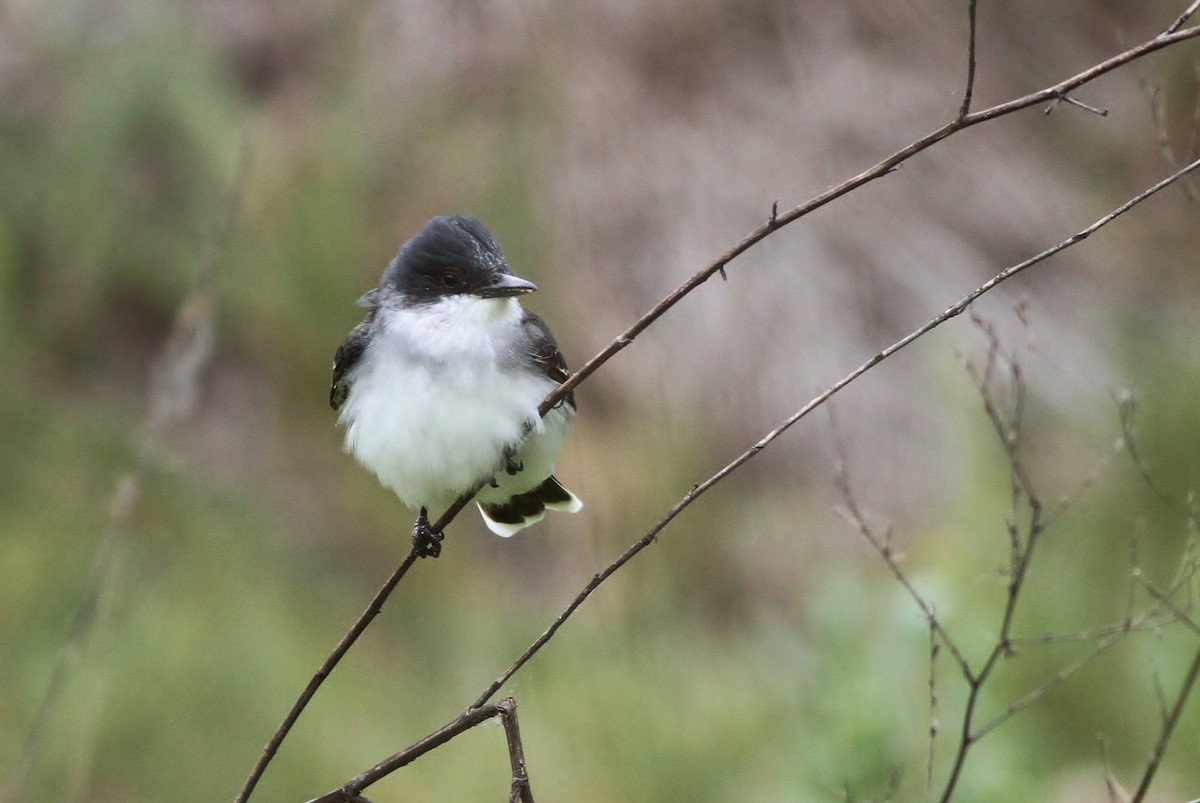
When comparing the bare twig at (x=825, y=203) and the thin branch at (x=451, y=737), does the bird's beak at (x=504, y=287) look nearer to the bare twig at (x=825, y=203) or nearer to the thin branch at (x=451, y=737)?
the bare twig at (x=825, y=203)

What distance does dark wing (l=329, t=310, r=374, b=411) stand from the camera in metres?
3.00

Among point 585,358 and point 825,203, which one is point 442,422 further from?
point 585,358

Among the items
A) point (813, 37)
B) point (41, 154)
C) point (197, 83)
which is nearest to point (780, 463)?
point (813, 37)

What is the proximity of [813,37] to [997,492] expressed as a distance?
342 cm

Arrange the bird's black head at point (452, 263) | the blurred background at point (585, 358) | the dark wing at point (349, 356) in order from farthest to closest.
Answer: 1. the blurred background at point (585, 358)
2. the dark wing at point (349, 356)
3. the bird's black head at point (452, 263)

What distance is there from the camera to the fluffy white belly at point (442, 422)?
2.78 m

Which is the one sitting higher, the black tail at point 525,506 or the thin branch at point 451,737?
the black tail at point 525,506

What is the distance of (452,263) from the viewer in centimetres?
290

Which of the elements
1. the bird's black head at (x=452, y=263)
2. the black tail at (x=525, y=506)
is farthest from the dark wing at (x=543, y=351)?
the black tail at (x=525, y=506)

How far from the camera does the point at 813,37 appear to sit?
7.04 metres

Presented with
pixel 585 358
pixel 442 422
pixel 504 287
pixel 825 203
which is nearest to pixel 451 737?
pixel 825 203

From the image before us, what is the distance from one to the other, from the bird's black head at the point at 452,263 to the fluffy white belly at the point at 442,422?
15 cm

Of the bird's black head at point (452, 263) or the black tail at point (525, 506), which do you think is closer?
the bird's black head at point (452, 263)

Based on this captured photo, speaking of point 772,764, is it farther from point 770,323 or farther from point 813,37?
point 813,37
